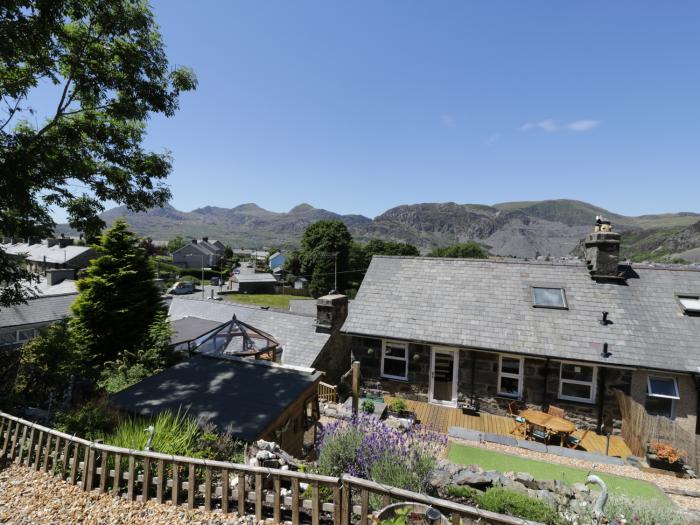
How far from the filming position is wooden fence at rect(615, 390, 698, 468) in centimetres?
906

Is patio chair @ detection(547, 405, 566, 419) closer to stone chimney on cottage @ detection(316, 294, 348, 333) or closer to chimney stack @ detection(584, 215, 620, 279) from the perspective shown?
chimney stack @ detection(584, 215, 620, 279)

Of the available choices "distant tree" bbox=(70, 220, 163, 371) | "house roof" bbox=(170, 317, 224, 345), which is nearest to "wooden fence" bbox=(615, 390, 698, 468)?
"house roof" bbox=(170, 317, 224, 345)

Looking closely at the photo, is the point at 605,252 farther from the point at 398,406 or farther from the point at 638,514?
the point at 638,514

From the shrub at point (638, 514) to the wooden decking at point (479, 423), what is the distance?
577cm

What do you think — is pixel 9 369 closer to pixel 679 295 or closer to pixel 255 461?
pixel 255 461

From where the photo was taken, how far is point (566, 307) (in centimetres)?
1305

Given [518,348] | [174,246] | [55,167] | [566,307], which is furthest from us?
[174,246]

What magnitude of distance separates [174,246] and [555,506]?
12769 cm

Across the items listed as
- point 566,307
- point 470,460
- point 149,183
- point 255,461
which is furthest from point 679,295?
point 149,183

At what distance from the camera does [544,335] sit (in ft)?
40.4

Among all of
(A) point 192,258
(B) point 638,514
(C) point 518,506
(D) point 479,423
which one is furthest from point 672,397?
(A) point 192,258

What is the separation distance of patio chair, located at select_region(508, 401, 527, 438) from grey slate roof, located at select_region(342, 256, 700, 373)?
2064 millimetres

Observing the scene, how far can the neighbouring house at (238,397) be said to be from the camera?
6613mm

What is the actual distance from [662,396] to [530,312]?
4.36 m
